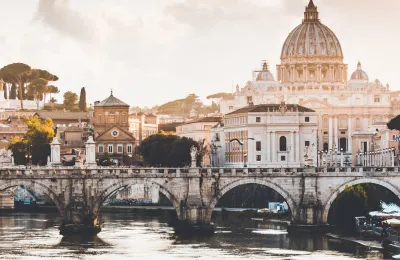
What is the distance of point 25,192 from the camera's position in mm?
133250

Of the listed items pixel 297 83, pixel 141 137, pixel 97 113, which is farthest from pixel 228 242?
pixel 297 83

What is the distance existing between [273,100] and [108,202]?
65.3 metres

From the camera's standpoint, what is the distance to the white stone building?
146500 mm

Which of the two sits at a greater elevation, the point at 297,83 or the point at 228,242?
the point at 297,83

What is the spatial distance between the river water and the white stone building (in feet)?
151

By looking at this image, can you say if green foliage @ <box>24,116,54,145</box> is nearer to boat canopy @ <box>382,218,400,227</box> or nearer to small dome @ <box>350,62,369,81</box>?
small dome @ <box>350,62,369,81</box>

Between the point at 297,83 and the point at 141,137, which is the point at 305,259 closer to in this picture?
the point at 141,137

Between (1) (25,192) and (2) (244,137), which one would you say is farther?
(2) (244,137)

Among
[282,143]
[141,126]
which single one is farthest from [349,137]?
[282,143]

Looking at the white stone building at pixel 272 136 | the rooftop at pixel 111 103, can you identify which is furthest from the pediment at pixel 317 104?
the white stone building at pixel 272 136

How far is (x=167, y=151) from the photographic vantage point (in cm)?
13900

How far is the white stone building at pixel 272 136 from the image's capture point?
146m

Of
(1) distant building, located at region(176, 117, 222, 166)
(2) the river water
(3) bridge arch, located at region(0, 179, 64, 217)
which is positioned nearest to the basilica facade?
(1) distant building, located at region(176, 117, 222, 166)

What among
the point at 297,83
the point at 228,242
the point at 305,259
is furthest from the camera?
the point at 297,83
